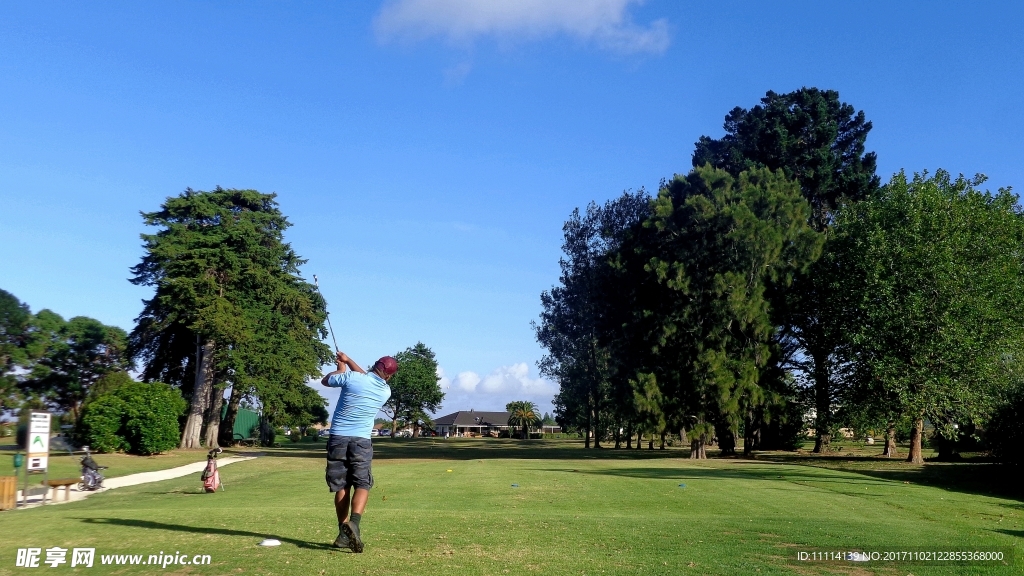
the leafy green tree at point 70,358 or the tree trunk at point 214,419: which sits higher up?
the leafy green tree at point 70,358

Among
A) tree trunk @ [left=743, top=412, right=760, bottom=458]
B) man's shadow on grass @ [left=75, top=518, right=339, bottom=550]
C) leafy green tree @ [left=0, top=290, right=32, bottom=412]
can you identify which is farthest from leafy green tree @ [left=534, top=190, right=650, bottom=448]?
man's shadow on grass @ [left=75, top=518, right=339, bottom=550]

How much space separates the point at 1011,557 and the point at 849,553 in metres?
2.06

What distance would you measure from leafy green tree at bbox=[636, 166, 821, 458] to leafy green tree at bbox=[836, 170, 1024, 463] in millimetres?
5327

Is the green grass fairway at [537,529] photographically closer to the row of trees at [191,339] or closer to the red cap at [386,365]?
the red cap at [386,365]

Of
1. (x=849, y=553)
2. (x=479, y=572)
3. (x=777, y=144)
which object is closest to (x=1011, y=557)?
(x=849, y=553)

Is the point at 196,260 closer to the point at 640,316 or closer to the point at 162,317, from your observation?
the point at 162,317

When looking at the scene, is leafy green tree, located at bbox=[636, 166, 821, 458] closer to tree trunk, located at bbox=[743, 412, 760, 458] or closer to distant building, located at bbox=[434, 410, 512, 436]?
Answer: tree trunk, located at bbox=[743, 412, 760, 458]

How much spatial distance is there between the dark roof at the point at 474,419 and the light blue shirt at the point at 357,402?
159158 mm

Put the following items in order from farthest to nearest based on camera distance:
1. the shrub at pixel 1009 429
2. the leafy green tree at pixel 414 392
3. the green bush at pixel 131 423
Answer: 1. the leafy green tree at pixel 414 392
2. the green bush at pixel 131 423
3. the shrub at pixel 1009 429

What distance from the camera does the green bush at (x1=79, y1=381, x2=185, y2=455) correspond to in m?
41.8

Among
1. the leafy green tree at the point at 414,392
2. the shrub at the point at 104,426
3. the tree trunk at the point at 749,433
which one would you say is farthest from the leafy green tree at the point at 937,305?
the leafy green tree at the point at 414,392

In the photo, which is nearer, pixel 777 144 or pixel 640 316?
pixel 640 316

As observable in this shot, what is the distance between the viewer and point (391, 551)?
333 inches

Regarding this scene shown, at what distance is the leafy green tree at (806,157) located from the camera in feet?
148
